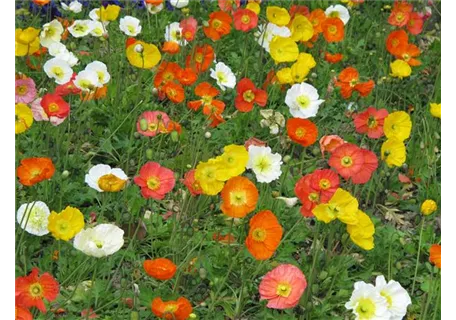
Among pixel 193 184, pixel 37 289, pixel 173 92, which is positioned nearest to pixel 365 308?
pixel 193 184

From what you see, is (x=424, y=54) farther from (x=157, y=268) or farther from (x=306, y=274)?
(x=157, y=268)

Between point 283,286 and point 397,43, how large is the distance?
1459mm

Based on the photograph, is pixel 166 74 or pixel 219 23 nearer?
pixel 166 74

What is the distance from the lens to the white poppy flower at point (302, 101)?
2762mm

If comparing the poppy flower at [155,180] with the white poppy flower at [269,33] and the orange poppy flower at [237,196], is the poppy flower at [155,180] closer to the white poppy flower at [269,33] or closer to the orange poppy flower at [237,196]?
the orange poppy flower at [237,196]

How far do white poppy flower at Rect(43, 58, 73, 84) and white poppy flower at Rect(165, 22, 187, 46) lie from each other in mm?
541

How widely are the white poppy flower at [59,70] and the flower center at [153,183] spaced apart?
652mm

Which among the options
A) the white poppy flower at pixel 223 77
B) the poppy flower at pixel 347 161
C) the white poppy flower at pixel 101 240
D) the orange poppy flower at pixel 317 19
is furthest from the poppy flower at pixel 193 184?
the orange poppy flower at pixel 317 19

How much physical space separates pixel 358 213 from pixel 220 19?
120cm

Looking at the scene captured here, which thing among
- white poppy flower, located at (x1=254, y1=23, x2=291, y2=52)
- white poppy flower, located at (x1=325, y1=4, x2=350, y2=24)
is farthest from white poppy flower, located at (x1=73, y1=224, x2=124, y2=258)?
white poppy flower, located at (x1=325, y1=4, x2=350, y2=24)

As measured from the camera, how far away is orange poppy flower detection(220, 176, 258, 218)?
6.94 ft

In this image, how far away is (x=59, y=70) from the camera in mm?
2729

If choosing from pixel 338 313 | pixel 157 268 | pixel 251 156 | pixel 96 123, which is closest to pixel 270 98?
pixel 96 123

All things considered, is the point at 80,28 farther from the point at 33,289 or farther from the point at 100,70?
the point at 33,289
